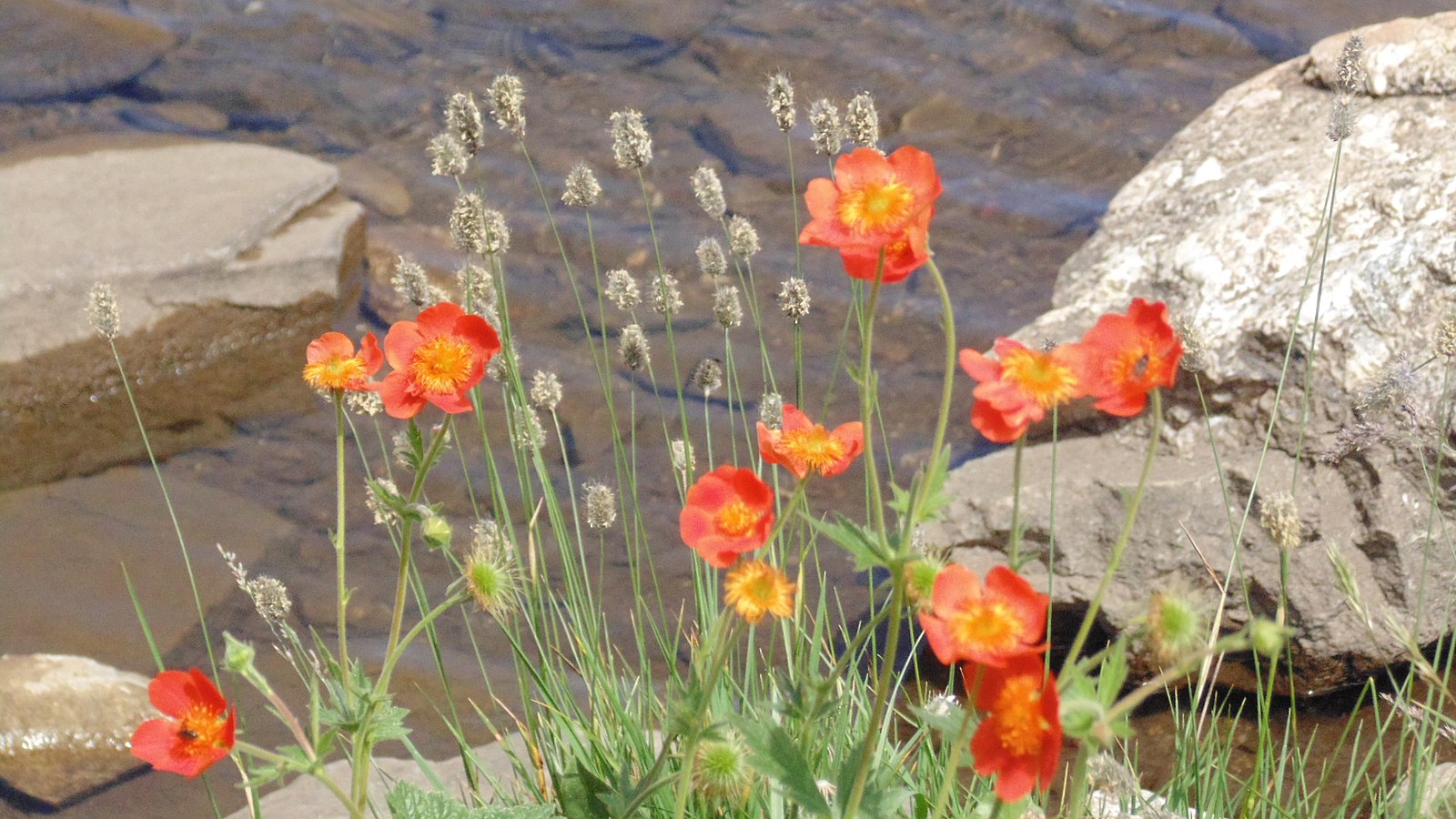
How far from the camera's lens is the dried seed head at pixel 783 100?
1.95m

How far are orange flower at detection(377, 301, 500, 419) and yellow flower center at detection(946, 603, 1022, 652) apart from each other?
568 mm

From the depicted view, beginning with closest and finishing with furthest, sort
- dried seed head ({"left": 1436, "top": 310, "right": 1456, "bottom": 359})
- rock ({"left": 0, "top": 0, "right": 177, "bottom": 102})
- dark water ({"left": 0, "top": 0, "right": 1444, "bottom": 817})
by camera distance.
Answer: dried seed head ({"left": 1436, "top": 310, "right": 1456, "bottom": 359}) → dark water ({"left": 0, "top": 0, "right": 1444, "bottom": 817}) → rock ({"left": 0, "top": 0, "right": 177, "bottom": 102})

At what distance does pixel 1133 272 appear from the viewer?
3.26 meters

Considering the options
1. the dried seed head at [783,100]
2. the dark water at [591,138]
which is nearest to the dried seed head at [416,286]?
the dried seed head at [783,100]

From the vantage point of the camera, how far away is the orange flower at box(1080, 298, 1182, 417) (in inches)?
40.8

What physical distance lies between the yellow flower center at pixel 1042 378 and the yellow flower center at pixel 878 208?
0.52 ft

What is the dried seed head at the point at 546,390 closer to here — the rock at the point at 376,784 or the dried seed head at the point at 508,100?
the dried seed head at the point at 508,100

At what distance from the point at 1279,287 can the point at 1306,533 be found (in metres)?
0.59

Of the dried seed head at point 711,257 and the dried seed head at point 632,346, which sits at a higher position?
the dried seed head at point 711,257

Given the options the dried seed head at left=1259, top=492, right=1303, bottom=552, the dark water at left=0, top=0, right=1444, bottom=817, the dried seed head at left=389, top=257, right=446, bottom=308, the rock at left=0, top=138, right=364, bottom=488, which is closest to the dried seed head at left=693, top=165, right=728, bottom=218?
the dried seed head at left=389, top=257, right=446, bottom=308

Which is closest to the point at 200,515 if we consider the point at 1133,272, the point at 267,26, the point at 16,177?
the point at 16,177

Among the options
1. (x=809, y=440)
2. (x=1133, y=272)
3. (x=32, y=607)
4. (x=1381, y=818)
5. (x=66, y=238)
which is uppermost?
(x=809, y=440)

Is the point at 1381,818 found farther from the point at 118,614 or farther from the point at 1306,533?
the point at 118,614

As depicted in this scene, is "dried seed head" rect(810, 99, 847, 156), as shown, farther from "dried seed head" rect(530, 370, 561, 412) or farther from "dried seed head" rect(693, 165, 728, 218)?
"dried seed head" rect(530, 370, 561, 412)
